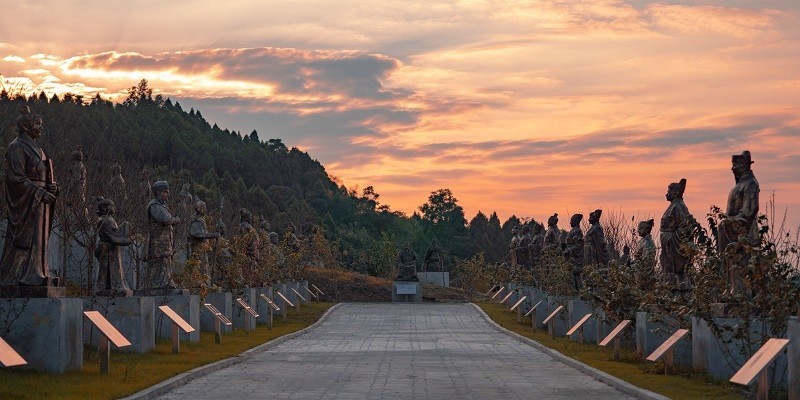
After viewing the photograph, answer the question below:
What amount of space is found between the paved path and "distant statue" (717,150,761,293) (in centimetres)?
283

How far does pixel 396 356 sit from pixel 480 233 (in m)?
93.5

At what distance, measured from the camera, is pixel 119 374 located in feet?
60.7

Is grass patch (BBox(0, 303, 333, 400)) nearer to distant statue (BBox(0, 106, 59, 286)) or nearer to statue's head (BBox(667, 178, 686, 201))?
distant statue (BBox(0, 106, 59, 286))

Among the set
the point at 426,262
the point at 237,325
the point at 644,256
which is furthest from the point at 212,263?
the point at 426,262

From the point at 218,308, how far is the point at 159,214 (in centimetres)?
764

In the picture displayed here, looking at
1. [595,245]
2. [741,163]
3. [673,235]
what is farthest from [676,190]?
[595,245]

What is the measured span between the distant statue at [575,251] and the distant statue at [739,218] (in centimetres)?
→ 1458

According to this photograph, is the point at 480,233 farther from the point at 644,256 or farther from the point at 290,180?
the point at 644,256

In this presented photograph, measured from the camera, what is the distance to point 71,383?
659 inches

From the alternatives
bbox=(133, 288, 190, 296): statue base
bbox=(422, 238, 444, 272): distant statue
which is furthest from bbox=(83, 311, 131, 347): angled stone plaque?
bbox=(422, 238, 444, 272): distant statue

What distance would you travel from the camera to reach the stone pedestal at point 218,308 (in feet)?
Result: 108

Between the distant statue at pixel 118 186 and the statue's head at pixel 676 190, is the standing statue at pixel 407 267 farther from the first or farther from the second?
the statue's head at pixel 676 190

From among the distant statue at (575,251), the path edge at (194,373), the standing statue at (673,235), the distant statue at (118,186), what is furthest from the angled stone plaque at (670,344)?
the distant statue at (118,186)

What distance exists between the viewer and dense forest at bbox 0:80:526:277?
289 ft
